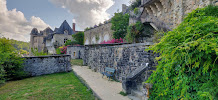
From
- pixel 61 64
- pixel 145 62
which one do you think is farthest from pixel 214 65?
pixel 61 64

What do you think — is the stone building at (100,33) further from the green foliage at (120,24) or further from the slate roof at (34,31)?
the slate roof at (34,31)

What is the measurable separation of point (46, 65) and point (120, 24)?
906 centimetres

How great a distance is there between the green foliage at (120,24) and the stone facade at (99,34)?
278 cm

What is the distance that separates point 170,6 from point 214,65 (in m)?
6.64

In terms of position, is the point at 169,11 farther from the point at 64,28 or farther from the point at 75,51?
the point at 64,28

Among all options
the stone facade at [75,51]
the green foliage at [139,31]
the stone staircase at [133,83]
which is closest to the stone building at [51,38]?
the stone facade at [75,51]

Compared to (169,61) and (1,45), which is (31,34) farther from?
(169,61)

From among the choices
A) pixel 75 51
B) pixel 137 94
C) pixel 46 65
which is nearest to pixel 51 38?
pixel 75 51

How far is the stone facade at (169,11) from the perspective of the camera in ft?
20.1

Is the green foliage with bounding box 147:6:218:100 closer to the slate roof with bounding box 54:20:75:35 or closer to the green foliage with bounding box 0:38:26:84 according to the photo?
the green foliage with bounding box 0:38:26:84

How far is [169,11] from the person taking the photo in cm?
734

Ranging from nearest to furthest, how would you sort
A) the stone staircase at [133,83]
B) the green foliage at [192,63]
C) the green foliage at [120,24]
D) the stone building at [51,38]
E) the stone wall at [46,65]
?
the green foliage at [192,63]
the stone staircase at [133,83]
the stone wall at [46,65]
the green foliage at [120,24]
the stone building at [51,38]

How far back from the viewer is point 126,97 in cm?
454

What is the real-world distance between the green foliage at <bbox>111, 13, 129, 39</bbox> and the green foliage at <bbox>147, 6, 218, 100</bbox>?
1134 cm
